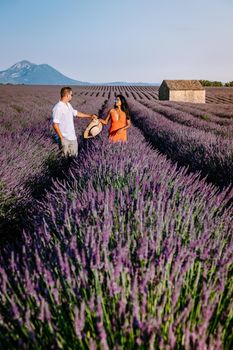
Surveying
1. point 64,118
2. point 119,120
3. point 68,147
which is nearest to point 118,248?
point 64,118

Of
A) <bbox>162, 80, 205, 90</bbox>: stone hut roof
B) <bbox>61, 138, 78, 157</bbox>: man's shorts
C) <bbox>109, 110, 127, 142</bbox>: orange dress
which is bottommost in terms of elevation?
<bbox>61, 138, 78, 157</bbox>: man's shorts

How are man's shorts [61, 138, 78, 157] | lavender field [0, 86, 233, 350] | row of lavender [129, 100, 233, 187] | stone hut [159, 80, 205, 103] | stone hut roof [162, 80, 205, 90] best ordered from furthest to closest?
1. stone hut roof [162, 80, 205, 90]
2. stone hut [159, 80, 205, 103]
3. man's shorts [61, 138, 78, 157]
4. row of lavender [129, 100, 233, 187]
5. lavender field [0, 86, 233, 350]

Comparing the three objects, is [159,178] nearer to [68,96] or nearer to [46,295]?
[46,295]

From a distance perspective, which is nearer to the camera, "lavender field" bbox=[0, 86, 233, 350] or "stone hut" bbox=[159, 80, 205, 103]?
"lavender field" bbox=[0, 86, 233, 350]

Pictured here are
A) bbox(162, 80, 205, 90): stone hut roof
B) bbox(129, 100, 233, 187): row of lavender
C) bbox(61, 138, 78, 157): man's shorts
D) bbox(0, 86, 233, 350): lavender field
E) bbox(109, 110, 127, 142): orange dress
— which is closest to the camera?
bbox(0, 86, 233, 350): lavender field

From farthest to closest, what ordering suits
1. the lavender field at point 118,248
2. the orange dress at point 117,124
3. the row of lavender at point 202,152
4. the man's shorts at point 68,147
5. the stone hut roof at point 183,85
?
1. the stone hut roof at point 183,85
2. the orange dress at point 117,124
3. the man's shorts at point 68,147
4. the row of lavender at point 202,152
5. the lavender field at point 118,248

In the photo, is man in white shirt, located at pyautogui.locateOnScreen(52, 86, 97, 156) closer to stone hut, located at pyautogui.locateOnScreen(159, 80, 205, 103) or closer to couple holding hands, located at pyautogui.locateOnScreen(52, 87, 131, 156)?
couple holding hands, located at pyautogui.locateOnScreen(52, 87, 131, 156)

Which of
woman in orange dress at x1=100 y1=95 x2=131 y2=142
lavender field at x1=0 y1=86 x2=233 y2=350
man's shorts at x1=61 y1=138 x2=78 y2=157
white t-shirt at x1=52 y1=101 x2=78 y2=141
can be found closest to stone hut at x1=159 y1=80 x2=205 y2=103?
lavender field at x1=0 y1=86 x2=233 y2=350

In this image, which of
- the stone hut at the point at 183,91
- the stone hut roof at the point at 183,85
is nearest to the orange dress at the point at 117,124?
the stone hut at the point at 183,91

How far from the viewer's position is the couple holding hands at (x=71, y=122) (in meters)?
5.61

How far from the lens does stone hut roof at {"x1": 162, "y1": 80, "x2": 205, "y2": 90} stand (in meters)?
52.9

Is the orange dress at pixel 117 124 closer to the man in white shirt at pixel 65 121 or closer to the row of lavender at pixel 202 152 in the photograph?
the man in white shirt at pixel 65 121

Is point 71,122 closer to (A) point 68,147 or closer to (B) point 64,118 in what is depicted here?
(B) point 64,118

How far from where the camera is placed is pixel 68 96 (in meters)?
5.65
